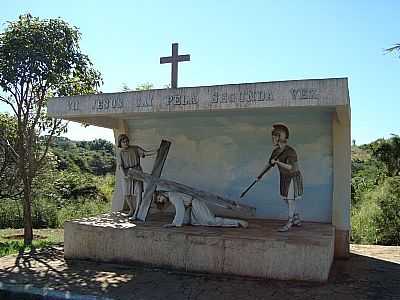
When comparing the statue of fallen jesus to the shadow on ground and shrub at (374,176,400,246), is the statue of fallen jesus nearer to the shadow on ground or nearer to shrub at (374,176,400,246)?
the shadow on ground

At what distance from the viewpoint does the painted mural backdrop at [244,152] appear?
7773mm

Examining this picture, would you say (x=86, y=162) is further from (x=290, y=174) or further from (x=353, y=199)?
(x=290, y=174)

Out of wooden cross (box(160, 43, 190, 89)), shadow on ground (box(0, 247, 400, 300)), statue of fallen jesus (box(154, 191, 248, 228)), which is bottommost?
shadow on ground (box(0, 247, 400, 300))

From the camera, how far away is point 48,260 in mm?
7168

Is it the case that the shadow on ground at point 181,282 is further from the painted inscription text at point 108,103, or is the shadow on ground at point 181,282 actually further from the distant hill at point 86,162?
the distant hill at point 86,162

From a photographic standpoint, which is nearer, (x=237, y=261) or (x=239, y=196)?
(x=237, y=261)

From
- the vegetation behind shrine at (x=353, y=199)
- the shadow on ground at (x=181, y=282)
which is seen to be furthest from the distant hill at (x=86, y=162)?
the shadow on ground at (x=181, y=282)

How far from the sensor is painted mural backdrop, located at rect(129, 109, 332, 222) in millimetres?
7773

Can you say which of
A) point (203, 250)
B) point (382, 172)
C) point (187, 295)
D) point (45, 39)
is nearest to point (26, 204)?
point (45, 39)

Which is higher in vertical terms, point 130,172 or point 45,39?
point 45,39

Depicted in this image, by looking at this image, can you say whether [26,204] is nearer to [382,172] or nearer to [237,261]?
[237,261]

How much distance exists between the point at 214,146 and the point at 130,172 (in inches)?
73.2

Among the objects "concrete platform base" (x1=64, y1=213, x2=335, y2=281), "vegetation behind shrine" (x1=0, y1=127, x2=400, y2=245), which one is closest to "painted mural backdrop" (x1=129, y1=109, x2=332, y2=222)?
"concrete platform base" (x1=64, y1=213, x2=335, y2=281)

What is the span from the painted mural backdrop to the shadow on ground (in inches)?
60.4
